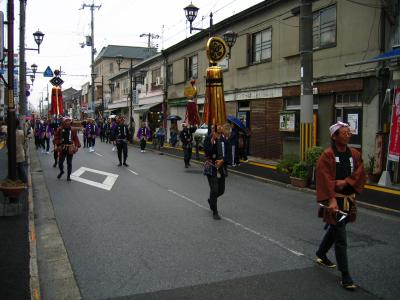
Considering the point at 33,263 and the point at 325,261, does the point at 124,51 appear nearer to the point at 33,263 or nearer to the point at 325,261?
the point at 33,263

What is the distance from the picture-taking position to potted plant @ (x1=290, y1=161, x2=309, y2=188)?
12508mm

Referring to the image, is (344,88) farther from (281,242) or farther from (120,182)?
(281,242)

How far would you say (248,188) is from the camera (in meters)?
12.9

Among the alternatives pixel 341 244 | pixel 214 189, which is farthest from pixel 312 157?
pixel 341 244

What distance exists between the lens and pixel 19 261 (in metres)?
5.83

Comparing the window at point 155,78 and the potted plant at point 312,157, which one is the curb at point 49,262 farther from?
the window at point 155,78

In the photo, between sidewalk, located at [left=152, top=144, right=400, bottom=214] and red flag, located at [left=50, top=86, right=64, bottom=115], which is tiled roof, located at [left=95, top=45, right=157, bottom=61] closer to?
red flag, located at [left=50, top=86, right=64, bottom=115]

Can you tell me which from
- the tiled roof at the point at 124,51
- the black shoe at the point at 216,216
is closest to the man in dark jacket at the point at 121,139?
the black shoe at the point at 216,216

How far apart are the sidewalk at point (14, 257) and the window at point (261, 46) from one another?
1424 cm

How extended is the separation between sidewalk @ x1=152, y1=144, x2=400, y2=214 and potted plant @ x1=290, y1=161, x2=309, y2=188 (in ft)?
0.73

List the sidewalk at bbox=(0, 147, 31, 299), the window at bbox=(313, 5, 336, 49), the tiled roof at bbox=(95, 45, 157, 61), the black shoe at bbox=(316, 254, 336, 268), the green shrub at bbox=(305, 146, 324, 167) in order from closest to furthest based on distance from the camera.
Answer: the sidewalk at bbox=(0, 147, 31, 299)
the black shoe at bbox=(316, 254, 336, 268)
the green shrub at bbox=(305, 146, 324, 167)
the window at bbox=(313, 5, 336, 49)
the tiled roof at bbox=(95, 45, 157, 61)

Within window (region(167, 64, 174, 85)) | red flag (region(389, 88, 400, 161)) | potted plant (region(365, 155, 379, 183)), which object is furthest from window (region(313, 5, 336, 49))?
window (region(167, 64, 174, 85))

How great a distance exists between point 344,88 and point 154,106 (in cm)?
2390

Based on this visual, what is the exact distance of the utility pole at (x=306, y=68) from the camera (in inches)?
507
